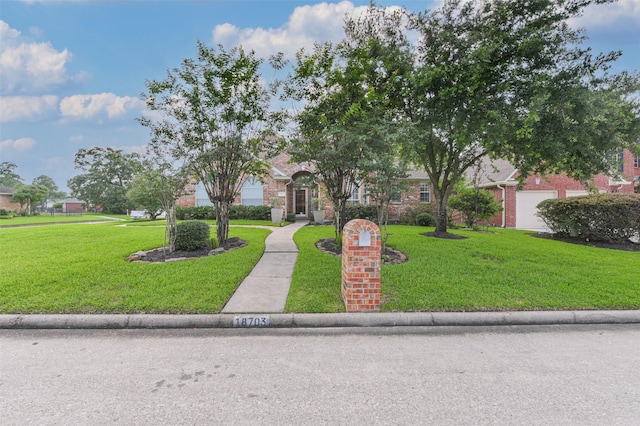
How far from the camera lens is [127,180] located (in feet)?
112

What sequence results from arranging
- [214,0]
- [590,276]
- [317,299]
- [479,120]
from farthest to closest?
[214,0] → [479,120] → [590,276] → [317,299]

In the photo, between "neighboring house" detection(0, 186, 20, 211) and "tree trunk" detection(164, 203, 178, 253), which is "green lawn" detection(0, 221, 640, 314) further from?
"neighboring house" detection(0, 186, 20, 211)

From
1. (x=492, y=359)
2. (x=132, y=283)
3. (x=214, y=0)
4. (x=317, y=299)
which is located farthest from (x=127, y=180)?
(x=492, y=359)

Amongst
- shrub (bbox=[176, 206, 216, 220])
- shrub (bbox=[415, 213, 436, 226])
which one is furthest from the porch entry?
shrub (bbox=[415, 213, 436, 226])

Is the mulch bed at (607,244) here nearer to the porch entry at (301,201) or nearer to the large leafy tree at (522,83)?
the large leafy tree at (522,83)

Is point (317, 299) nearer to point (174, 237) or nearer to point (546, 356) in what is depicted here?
point (546, 356)

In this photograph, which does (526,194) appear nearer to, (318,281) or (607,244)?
(607,244)

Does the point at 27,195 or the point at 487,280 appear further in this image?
the point at 27,195

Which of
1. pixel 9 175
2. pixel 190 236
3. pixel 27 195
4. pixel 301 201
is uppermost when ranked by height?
pixel 9 175

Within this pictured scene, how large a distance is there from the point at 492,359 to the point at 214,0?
430 inches

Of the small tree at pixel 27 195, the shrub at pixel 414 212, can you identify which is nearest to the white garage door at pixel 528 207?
the shrub at pixel 414 212

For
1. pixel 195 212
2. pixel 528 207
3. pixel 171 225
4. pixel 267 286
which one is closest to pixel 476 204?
pixel 528 207

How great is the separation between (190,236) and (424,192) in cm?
1368

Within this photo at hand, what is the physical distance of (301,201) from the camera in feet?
58.7
